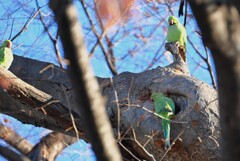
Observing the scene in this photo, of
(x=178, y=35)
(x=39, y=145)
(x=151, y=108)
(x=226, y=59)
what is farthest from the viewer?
(x=178, y=35)

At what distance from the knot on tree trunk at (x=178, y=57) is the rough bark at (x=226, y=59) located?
276 cm

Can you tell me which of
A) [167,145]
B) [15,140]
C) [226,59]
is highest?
[226,59]

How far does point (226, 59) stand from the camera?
3.92ft

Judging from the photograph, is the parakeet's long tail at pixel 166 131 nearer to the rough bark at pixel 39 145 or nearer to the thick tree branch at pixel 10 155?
the rough bark at pixel 39 145

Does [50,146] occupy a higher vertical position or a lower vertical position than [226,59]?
lower

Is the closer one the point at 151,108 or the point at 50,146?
the point at 151,108

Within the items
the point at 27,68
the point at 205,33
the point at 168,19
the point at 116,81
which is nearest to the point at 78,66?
the point at 205,33

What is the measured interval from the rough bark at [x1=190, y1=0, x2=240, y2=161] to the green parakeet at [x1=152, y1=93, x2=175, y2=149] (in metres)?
2.23

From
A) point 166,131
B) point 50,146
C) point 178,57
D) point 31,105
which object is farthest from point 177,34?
point 31,105

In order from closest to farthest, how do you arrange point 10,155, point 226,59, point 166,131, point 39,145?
point 226,59
point 10,155
point 166,131
point 39,145

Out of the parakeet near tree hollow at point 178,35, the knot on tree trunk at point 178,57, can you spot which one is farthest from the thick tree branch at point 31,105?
the parakeet near tree hollow at point 178,35

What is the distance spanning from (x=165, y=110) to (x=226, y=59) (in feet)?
7.67

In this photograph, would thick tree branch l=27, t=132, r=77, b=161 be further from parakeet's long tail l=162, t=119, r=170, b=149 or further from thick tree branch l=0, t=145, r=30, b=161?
thick tree branch l=0, t=145, r=30, b=161

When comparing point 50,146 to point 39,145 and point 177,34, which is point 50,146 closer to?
point 39,145
